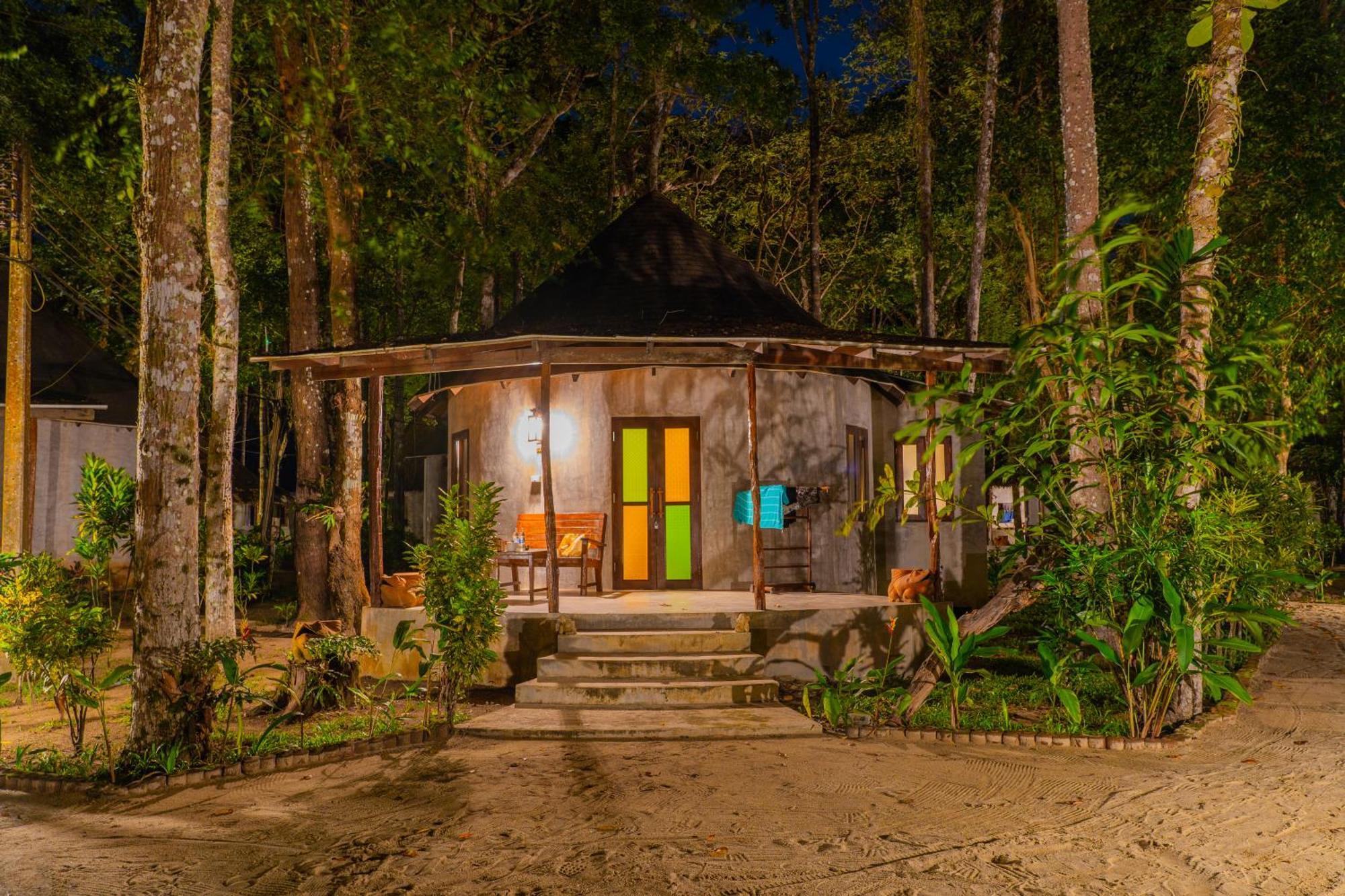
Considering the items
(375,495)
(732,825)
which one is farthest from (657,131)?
(732,825)

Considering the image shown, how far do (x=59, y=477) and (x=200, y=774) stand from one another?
14.4 meters

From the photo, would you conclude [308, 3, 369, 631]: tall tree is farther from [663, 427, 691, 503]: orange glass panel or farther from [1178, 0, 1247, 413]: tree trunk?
[1178, 0, 1247, 413]: tree trunk

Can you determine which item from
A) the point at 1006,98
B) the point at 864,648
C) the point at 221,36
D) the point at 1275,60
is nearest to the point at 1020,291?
the point at 1006,98

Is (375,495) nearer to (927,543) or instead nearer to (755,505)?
(755,505)

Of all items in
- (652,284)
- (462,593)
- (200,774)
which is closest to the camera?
(200,774)

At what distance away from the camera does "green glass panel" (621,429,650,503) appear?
42.3 ft

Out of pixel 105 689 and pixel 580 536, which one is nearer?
pixel 105 689

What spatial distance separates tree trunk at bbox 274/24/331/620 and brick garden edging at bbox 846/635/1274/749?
8.88 meters

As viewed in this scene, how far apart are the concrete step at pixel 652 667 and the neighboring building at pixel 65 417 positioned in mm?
12004

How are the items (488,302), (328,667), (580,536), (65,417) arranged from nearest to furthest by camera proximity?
1. (328,667)
2. (580,536)
3. (65,417)
4. (488,302)

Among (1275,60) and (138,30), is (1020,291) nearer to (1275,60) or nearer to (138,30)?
(1275,60)

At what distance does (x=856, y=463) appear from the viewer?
14.7 meters

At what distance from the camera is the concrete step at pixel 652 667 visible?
8848mm

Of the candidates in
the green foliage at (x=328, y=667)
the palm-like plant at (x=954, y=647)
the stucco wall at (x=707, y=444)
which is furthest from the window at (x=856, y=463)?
the green foliage at (x=328, y=667)
